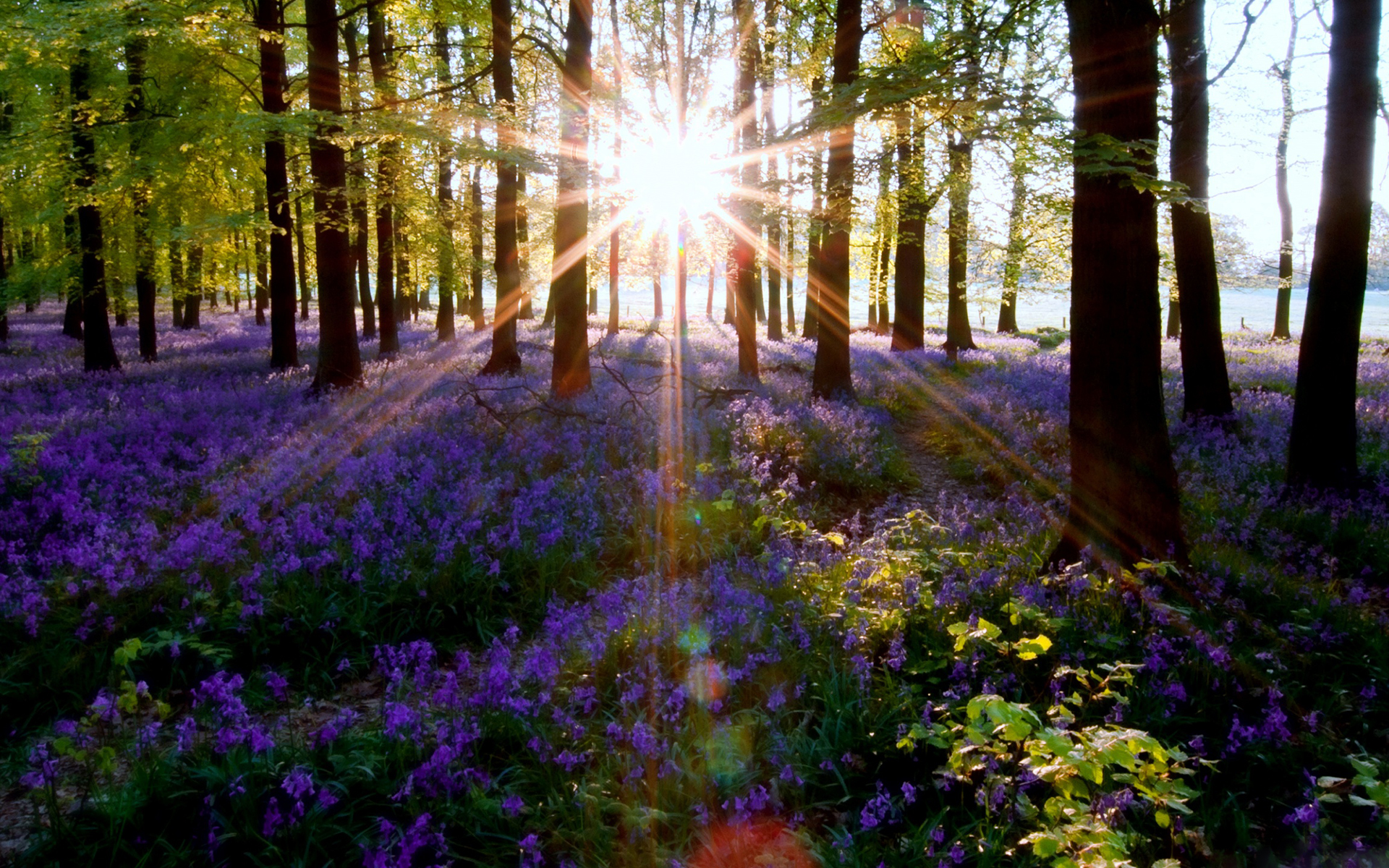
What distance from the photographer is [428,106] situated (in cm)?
1172

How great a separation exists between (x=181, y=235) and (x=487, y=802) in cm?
1231

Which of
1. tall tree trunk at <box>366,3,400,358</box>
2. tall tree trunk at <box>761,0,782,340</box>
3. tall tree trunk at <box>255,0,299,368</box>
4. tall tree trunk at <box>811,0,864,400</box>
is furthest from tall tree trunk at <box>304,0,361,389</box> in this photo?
tall tree trunk at <box>811,0,864,400</box>

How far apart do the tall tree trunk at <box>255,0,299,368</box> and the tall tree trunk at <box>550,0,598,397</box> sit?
442cm

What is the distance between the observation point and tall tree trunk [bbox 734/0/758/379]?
45.5 feet

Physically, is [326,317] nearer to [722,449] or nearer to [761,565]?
[722,449]

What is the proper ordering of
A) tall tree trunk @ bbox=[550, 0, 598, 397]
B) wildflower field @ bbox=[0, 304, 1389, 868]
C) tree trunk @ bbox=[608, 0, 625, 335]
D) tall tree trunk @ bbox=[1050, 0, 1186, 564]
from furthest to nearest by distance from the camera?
tree trunk @ bbox=[608, 0, 625, 335], tall tree trunk @ bbox=[550, 0, 598, 397], tall tree trunk @ bbox=[1050, 0, 1186, 564], wildflower field @ bbox=[0, 304, 1389, 868]

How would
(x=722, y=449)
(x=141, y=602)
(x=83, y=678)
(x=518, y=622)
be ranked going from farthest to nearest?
(x=722, y=449) → (x=518, y=622) → (x=141, y=602) → (x=83, y=678)

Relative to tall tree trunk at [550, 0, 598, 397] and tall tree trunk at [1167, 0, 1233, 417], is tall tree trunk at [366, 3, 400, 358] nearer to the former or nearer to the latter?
tall tree trunk at [550, 0, 598, 397]

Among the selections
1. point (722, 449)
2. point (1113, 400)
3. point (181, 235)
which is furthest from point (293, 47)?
point (1113, 400)

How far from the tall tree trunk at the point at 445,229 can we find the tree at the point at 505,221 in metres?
2.07

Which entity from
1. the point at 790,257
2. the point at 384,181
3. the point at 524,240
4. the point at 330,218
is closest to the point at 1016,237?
the point at 790,257

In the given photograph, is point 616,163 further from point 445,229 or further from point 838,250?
point 445,229

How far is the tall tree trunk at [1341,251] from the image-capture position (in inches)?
288

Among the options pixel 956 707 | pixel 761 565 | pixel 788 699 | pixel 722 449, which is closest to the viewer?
pixel 956 707
